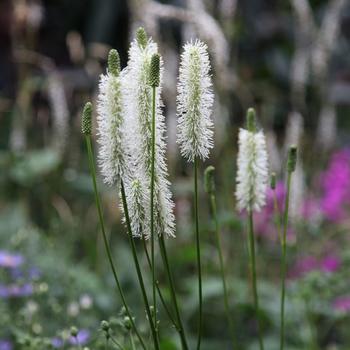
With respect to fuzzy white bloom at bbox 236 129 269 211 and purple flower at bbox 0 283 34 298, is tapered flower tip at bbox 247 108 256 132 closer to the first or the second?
fuzzy white bloom at bbox 236 129 269 211

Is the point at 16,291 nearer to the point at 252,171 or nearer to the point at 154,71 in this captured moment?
the point at 252,171

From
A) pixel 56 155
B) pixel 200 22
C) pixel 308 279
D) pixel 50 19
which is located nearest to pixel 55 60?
pixel 50 19

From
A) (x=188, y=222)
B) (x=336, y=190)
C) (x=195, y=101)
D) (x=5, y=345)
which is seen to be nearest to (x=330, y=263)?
(x=336, y=190)

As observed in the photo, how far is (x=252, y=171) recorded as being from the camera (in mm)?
1385

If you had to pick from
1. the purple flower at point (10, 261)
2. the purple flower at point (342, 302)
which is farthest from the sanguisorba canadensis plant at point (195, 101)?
the purple flower at point (342, 302)

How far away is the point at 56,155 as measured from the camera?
426 cm

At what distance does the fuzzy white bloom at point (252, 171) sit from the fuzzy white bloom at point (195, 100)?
12 cm

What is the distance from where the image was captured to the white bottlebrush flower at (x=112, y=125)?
1.24 meters

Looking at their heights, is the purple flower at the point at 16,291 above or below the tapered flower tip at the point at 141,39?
below

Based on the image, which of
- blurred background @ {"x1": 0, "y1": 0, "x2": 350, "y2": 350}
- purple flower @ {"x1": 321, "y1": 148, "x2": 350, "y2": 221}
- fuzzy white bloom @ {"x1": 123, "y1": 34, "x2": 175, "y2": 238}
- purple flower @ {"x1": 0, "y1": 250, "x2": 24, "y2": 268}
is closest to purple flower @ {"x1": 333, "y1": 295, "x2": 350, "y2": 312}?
blurred background @ {"x1": 0, "y1": 0, "x2": 350, "y2": 350}

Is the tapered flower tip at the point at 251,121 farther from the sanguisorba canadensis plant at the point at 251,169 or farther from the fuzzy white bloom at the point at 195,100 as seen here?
the fuzzy white bloom at the point at 195,100

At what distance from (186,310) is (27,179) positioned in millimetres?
1101

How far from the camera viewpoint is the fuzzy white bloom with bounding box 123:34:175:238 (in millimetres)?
1252

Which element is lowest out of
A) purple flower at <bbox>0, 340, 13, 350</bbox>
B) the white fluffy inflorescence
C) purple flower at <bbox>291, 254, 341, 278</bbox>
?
purple flower at <bbox>0, 340, 13, 350</bbox>
